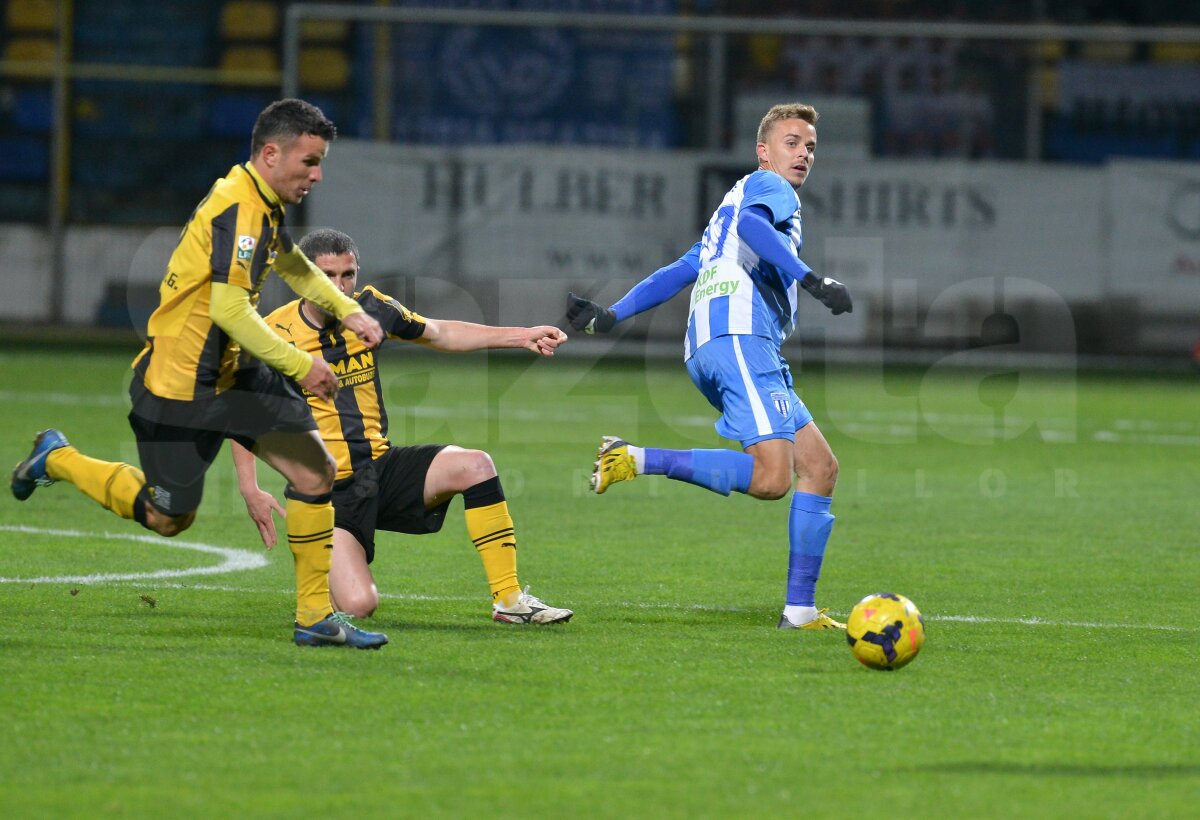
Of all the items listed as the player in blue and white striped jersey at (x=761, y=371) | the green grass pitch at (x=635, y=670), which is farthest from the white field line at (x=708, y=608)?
the player in blue and white striped jersey at (x=761, y=371)

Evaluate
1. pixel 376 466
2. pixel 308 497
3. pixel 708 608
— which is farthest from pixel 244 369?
pixel 708 608

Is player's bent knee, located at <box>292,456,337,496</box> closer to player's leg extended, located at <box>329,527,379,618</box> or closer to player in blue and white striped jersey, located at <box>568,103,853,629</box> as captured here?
player's leg extended, located at <box>329,527,379,618</box>

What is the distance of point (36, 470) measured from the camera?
273 inches

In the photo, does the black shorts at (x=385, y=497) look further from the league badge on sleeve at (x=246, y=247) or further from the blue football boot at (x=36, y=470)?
the league badge on sleeve at (x=246, y=247)

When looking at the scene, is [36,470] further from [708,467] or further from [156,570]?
[708,467]

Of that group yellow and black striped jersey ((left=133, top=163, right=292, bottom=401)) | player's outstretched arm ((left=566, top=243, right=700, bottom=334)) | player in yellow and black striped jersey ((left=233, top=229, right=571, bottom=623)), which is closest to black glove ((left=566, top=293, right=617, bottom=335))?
player's outstretched arm ((left=566, top=243, right=700, bottom=334))

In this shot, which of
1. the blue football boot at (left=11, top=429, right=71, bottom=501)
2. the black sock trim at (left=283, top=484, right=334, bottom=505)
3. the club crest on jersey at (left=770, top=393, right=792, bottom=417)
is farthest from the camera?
the club crest on jersey at (left=770, top=393, right=792, bottom=417)

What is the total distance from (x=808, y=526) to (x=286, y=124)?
265cm

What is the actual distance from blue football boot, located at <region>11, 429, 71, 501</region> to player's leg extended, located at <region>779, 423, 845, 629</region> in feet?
9.61

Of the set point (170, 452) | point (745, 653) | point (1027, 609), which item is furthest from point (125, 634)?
point (1027, 609)

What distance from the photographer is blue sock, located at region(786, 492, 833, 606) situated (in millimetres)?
7184

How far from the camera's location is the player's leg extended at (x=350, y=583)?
7070 mm

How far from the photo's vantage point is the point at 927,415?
57.0 ft

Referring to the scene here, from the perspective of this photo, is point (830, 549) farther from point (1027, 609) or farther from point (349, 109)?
point (349, 109)
